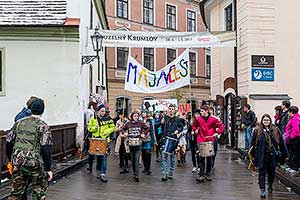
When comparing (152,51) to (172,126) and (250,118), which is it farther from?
(172,126)

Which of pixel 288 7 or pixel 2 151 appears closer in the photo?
pixel 2 151

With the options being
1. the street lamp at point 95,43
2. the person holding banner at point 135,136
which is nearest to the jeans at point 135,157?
the person holding banner at point 135,136

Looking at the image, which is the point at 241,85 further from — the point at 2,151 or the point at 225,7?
the point at 2,151

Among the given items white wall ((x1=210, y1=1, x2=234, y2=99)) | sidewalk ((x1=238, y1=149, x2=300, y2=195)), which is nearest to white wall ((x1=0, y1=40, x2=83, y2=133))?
sidewalk ((x1=238, y1=149, x2=300, y2=195))

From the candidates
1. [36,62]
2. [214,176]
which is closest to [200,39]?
[36,62]

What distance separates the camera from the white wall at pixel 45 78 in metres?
17.1

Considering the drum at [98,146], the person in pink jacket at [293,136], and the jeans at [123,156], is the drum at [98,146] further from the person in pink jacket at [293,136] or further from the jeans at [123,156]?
the person in pink jacket at [293,136]

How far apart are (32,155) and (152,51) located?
3519 centimetres

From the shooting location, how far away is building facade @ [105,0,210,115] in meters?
37.7

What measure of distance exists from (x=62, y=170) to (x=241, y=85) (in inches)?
365

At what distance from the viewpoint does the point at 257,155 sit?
32.0 ft

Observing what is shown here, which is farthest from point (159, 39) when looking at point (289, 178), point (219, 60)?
point (289, 178)

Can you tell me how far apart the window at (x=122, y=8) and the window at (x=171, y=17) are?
515 cm

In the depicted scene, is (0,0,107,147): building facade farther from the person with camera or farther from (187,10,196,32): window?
(187,10,196,32): window
